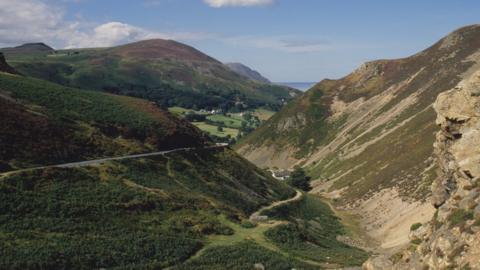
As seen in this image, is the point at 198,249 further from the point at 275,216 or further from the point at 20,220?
the point at 275,216

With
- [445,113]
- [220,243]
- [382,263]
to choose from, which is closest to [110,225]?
[220,243]

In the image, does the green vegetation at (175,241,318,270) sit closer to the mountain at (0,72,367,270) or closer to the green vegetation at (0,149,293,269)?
the mountain at (0,72,367,270)

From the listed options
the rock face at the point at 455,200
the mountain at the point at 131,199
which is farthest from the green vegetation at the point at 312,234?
the rock face at the point at 455,200

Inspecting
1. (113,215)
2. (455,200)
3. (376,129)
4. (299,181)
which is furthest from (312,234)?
(376,129)

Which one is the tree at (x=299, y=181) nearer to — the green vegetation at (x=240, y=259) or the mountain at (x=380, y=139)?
the mountain at (x=380, y=139)

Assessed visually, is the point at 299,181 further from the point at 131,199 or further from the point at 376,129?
the point at 131,199

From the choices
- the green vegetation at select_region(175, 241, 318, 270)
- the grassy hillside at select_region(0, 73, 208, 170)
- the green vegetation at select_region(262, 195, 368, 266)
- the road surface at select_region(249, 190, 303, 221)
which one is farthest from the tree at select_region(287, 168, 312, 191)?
the green vegetation at select_region(175, 241, 318, 270)
